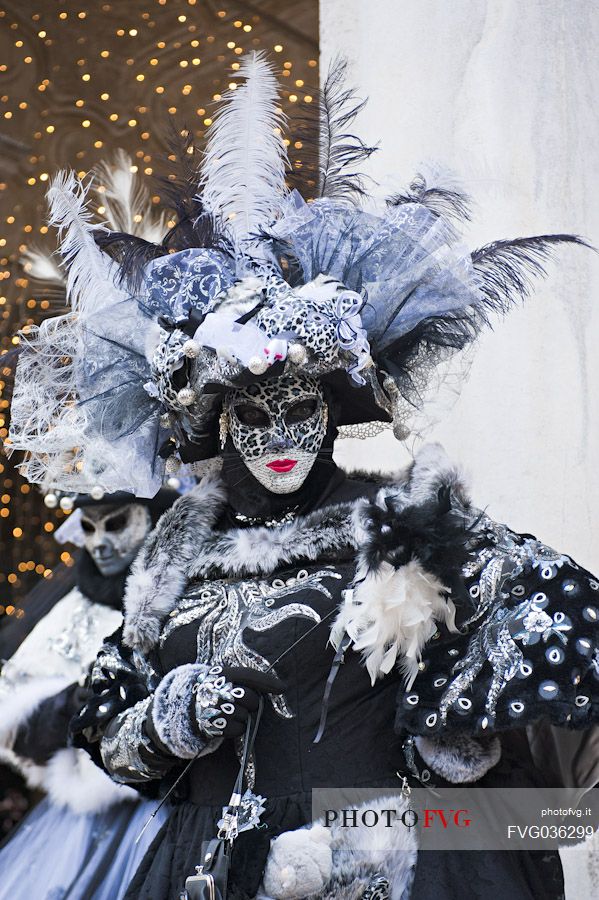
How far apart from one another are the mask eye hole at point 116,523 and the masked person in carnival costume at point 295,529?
0.95m

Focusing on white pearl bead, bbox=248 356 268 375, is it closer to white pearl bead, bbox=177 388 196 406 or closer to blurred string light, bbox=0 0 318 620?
white pearl bead, bbox=177 388 196 406

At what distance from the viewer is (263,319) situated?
204 centimetres

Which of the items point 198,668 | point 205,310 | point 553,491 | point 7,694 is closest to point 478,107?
point 553,491

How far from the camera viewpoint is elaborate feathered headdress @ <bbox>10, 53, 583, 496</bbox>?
2.08 meters

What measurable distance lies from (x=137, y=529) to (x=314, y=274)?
1306 mm

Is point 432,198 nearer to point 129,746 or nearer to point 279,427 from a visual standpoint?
point 279,427

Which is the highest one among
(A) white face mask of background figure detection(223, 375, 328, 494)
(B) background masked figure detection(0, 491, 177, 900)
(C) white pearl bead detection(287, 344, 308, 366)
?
(C) white pearl bead detection(287, 344, 308, 366)

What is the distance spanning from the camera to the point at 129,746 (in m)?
2.09

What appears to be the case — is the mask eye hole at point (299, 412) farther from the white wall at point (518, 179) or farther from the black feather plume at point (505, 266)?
the white wall at point (518, 179)

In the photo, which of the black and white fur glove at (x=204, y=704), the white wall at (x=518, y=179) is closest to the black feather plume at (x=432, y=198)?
the white wall at (x=518, y=179)

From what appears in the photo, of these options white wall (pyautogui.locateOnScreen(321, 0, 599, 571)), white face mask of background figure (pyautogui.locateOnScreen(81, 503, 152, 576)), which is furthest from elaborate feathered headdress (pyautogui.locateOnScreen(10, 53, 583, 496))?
white face mask of background figure (pyautogui.locateOnScreen(81, 503, 152, 576))

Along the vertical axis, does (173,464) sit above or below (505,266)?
below

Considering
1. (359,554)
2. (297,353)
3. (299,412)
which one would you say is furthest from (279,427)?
(359,554)

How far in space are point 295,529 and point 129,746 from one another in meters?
0.42
